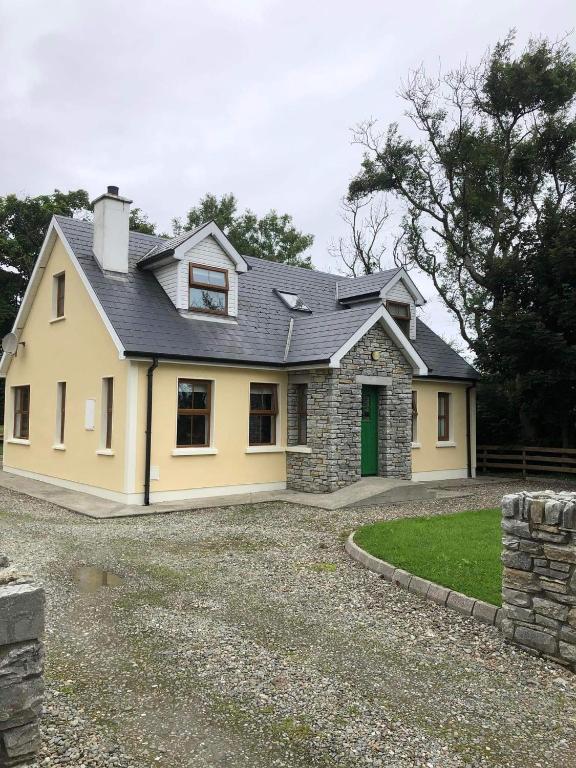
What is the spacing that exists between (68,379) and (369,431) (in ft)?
27.7

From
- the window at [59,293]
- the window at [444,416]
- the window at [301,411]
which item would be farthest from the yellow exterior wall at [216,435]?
the window at [444,416]

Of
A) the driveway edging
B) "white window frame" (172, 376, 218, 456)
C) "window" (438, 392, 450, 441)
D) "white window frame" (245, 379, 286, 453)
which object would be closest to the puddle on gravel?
the driveway edging

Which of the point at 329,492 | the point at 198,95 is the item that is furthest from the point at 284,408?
the point at 198,95

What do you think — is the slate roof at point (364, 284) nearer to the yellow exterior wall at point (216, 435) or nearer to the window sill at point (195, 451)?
the yellow exterior wall at point (216, 435)

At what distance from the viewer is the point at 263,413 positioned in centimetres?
1562

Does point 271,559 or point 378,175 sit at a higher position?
point 378,175

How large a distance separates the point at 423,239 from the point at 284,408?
19.6 m

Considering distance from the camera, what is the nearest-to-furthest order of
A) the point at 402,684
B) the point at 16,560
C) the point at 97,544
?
the point at 402,684 → the point at 16,560 → the point at 97,544

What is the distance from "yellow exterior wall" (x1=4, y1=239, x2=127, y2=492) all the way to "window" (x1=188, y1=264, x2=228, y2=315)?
8.80ft

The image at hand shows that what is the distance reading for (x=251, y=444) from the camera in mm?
15438

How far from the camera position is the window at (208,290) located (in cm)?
1545

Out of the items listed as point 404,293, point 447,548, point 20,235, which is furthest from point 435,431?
point 20,235

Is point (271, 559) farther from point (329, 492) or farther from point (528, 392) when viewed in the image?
point (528, 392)

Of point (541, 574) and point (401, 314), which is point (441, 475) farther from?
point (541, 574)
